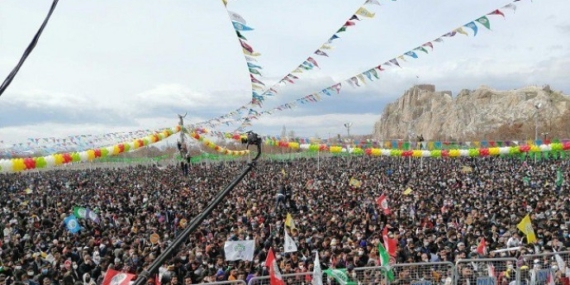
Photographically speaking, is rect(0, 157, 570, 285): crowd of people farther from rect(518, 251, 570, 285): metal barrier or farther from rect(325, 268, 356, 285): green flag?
rect(325, 268, 356, 285): green flag

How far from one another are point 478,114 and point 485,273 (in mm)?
109506

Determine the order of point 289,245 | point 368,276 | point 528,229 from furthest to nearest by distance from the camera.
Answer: point 528,229 → point 289,245 → point 368,276

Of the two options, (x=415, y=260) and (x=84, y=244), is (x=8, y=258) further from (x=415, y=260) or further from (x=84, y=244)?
(x=415, y=260)

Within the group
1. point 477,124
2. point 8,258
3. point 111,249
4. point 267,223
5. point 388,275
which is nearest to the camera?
point 388,275

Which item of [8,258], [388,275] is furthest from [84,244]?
[388,275]

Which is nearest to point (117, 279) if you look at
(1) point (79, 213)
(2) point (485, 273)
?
(2) point (485, 273)

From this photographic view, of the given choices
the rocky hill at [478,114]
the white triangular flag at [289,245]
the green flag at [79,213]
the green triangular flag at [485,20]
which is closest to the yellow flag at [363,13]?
the green triangular flag at [485,20]

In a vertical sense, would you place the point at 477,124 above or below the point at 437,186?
above

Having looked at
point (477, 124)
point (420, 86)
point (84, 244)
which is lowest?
point (84, 244)

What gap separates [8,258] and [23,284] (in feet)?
7.85

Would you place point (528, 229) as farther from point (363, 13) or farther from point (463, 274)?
point (363, 13)

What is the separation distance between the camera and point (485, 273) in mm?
8703

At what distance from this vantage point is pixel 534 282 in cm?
845

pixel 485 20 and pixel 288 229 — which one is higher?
pixel 485 20
